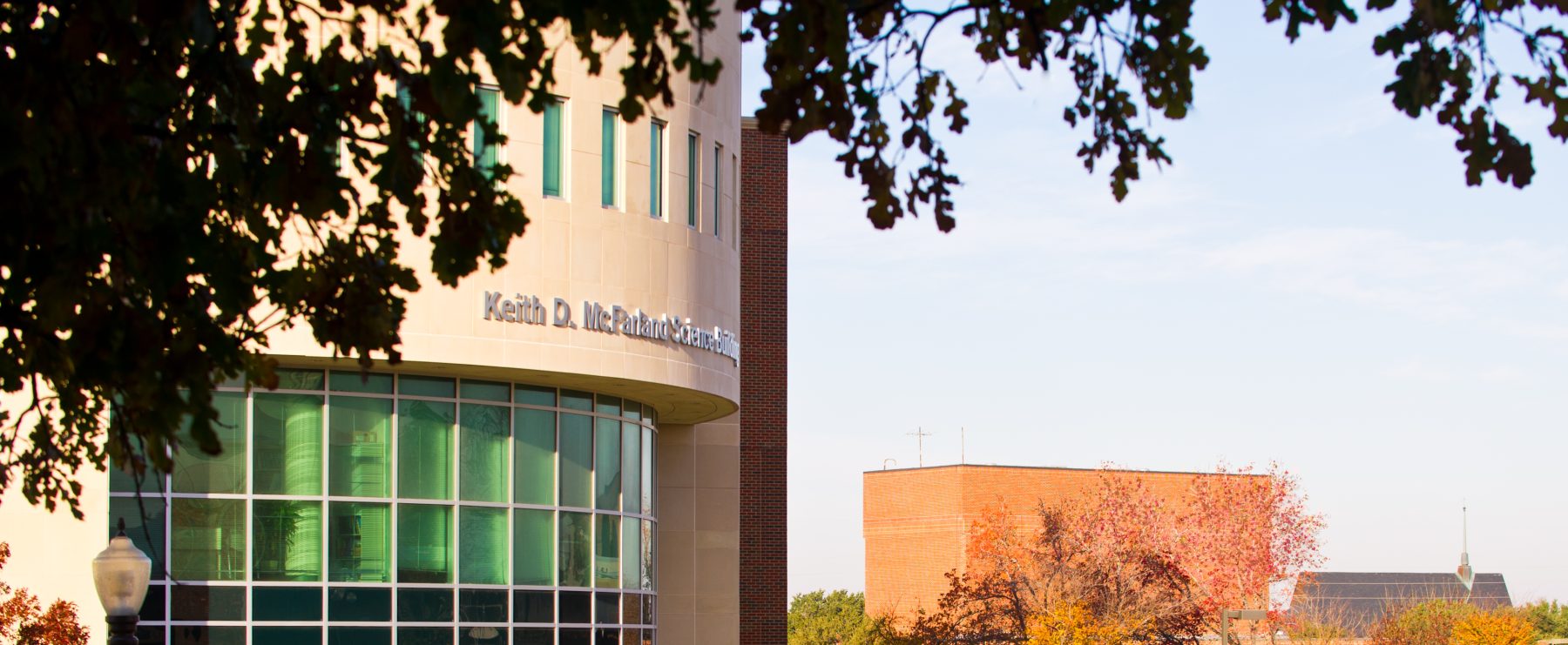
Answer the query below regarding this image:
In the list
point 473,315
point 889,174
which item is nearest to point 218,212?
point 889,174

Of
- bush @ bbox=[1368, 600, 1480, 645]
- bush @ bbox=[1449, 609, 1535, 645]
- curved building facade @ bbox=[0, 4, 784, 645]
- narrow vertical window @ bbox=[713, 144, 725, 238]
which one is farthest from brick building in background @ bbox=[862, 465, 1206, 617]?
curved building facade @ bbox=[0, 4, 784, 645]

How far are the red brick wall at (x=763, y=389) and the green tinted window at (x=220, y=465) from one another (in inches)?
539

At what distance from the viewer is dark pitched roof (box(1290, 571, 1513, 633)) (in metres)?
69.6

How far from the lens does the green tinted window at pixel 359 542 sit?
1100 inches

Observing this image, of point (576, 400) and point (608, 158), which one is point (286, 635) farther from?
point (608, 158)

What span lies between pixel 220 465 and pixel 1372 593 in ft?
220

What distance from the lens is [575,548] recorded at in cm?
3052

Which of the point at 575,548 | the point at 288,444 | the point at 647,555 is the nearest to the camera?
the point at 288,444

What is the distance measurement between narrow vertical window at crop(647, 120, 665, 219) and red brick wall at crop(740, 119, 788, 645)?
9.62 m

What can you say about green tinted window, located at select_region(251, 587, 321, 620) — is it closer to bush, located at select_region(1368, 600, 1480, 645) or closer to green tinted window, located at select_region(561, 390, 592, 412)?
green tinted window, located at select_region(561, 390, 592, 412)

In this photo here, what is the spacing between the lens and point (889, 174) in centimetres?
838

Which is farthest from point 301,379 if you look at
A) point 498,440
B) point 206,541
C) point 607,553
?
point 607,553

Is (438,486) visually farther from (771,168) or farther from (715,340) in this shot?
(771,168)

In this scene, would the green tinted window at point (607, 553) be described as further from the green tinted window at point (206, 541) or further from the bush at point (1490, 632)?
the bush at point (1490, 632)
